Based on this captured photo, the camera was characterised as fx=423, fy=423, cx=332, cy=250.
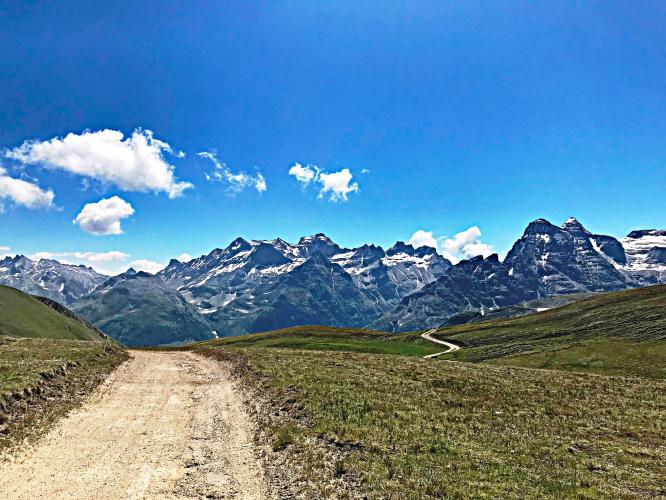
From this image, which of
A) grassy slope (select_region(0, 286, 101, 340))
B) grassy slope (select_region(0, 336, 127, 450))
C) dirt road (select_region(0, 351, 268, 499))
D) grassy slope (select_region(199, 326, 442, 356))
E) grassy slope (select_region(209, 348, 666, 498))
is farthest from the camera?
grassy slope (select_region(0, 286, 101, 340))

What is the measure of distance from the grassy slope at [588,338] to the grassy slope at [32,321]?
135 m

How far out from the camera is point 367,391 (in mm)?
33562

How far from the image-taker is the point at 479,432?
959 inches

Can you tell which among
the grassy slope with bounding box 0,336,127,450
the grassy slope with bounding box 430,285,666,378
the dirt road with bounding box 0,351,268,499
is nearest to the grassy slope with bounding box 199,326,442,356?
the grassy slope with bounding box 430,285,666,378

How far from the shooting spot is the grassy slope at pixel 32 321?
138 metres

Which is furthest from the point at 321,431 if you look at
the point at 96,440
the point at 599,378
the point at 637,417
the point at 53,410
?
the point at 599,378

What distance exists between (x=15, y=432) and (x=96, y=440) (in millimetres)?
4182

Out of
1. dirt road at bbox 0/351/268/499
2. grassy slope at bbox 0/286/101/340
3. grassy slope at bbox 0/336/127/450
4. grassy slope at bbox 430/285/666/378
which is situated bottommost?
grassy slope at bbox 430/285/666/378

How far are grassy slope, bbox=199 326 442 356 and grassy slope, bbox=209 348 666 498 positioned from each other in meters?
67.8

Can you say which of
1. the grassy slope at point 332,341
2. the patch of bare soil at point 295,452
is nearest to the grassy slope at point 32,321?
the grassy slope at point 332,341

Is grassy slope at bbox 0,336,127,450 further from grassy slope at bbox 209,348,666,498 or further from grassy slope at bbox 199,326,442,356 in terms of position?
grassy slope at bbox 199,326,442,356

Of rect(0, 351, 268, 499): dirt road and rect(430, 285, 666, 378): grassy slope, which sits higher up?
rect(0, 351, 268, 499): dirt road

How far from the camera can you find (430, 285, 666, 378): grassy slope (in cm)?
8581

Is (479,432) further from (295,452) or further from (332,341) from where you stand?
(332,341)
